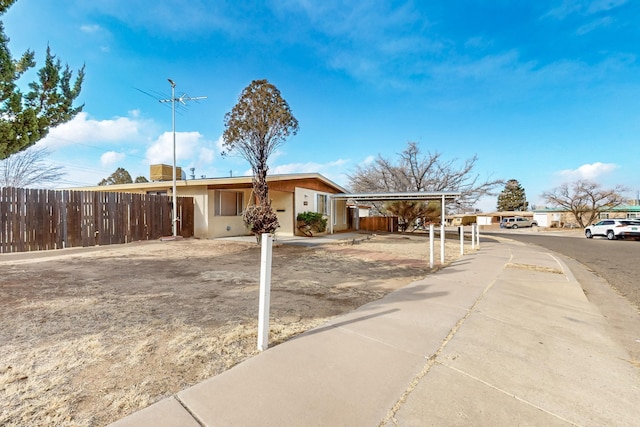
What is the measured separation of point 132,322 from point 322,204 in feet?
47.7

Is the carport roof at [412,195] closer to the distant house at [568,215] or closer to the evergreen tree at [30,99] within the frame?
the evergreen tree at [30,99]

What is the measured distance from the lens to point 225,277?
5559mm

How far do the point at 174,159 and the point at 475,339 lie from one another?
42.1 feet

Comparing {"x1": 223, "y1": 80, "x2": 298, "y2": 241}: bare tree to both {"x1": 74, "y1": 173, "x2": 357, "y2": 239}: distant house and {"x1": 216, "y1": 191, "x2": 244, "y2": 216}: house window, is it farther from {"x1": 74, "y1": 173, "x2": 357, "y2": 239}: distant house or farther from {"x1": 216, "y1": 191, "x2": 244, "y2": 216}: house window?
{"x1": 216, "y1": 191, "x2": 244, "y2": 216}: house window

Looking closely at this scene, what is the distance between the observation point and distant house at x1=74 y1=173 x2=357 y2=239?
1304 centimetres

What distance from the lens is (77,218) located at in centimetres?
966

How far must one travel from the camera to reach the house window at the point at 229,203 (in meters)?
13.7

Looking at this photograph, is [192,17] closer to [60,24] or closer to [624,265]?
[60,24]

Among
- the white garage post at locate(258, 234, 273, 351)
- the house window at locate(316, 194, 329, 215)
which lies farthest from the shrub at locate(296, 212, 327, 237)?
the white garage post at locate(258, 234, 273, 351)

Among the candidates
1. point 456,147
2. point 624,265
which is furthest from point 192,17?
point 456,147

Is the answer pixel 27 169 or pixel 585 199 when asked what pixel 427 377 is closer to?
pixel 27 169

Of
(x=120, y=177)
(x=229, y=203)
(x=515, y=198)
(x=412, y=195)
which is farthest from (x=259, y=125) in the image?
(x=515, y=198)

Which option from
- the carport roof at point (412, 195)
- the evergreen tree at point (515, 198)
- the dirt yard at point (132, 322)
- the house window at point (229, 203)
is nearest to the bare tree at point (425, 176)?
the carport roof at point (412, 195)

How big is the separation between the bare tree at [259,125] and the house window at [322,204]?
6.60 meters
